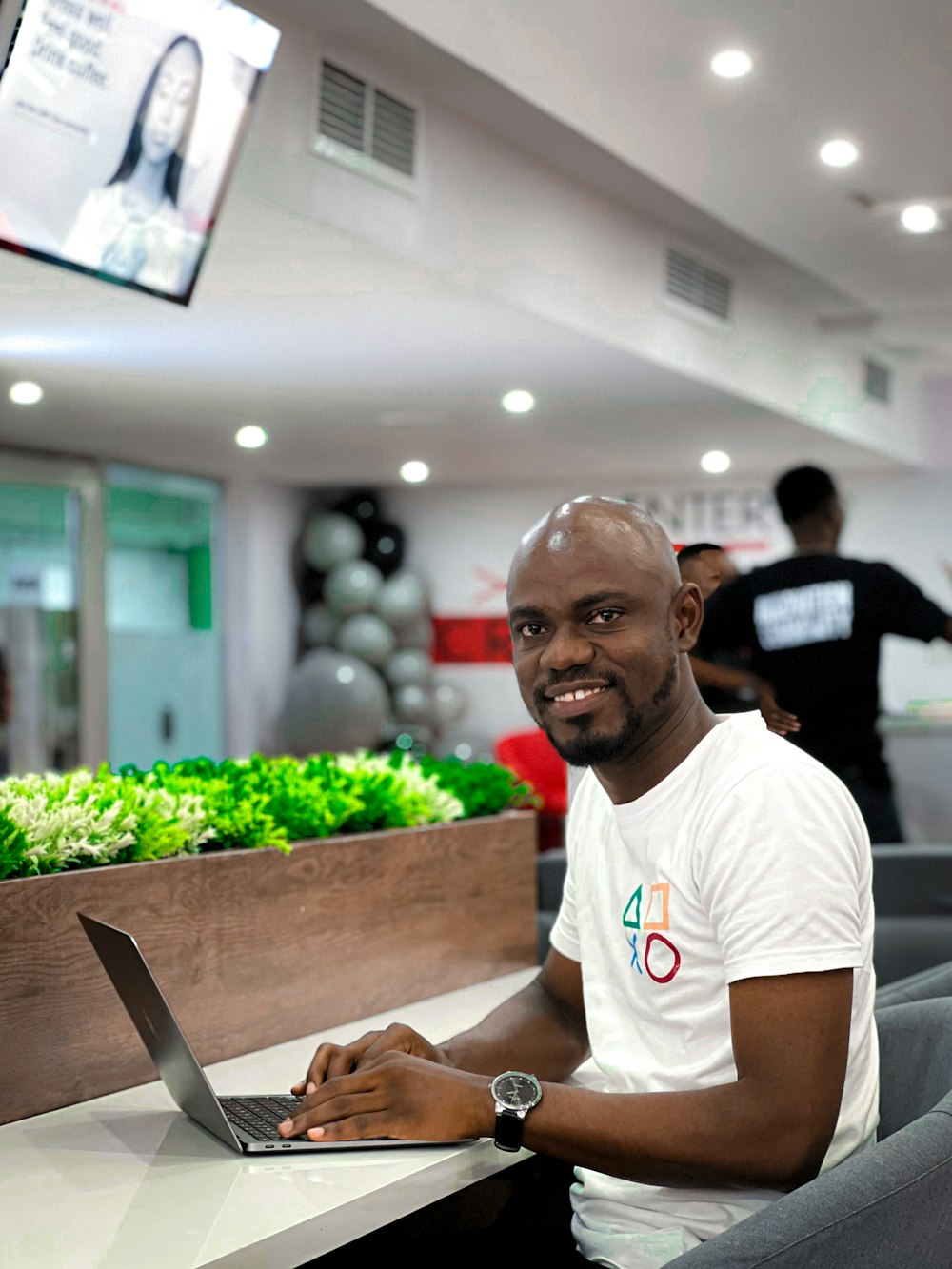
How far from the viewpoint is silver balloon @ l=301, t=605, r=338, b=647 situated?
892cm

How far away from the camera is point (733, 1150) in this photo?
51.3 inches

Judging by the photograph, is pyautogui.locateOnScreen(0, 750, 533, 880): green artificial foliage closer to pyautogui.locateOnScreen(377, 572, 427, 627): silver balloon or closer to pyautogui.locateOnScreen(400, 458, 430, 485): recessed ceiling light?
pyautogui.locateOnScreen(400, 458, 430, 485): recessed ceiling light

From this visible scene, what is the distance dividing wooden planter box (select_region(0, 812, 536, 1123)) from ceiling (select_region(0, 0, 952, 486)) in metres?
2.26

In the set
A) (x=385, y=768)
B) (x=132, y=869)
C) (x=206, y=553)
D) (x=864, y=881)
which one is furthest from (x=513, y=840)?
(x=206, y=553)

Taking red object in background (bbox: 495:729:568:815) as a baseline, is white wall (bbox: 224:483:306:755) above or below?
above

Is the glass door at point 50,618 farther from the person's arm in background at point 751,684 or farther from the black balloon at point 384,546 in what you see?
the person's arm in background at point 751,684

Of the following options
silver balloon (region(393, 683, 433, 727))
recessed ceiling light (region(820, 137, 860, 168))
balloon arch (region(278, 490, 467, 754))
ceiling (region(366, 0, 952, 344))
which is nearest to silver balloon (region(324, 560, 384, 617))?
balloon arch (region(278, 490, 467, 754))

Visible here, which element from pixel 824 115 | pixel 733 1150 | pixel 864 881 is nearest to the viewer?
pixel 733 1150

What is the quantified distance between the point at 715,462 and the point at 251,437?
9.85 feet

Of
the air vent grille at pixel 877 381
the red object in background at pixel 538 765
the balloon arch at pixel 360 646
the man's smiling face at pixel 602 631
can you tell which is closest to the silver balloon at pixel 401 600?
the balloon arch at pixel 360 646

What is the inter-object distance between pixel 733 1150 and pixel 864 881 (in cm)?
31

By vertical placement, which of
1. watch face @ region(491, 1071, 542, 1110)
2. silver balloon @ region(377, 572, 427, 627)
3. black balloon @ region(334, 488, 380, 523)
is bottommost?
watch face @ region(491, 1071, 542, 1110)

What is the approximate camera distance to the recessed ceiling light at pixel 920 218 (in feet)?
18.2

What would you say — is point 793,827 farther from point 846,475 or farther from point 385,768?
point 846,475
